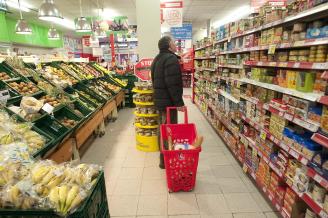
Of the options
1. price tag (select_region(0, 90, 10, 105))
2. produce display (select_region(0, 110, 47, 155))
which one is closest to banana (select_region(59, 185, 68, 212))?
produce display (select_region(0, 110, 47, 155))

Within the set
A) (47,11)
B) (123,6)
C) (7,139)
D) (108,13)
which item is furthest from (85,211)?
(108,13)

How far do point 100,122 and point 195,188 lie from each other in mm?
3078

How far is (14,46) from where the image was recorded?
492 inches

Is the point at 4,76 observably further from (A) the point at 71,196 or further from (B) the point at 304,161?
(B) the point at 304,161

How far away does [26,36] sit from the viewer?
12688 mm

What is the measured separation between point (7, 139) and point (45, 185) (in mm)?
1102

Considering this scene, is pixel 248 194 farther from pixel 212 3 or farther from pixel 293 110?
pixel 212 3

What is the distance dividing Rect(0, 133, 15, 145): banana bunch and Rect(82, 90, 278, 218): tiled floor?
4.48ft

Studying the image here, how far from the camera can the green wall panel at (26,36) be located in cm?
1066

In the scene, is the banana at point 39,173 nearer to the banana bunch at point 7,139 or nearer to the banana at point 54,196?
the banana at point 54,196

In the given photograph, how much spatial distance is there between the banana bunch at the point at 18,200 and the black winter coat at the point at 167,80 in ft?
7.92

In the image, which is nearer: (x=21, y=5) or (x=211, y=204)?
(x=211, y=204)

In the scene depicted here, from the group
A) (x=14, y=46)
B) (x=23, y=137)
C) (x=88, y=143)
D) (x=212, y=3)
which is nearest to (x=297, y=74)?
(x=23, y=137)

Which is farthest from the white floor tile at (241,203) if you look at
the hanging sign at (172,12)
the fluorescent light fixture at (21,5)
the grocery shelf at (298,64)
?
the fluorescent light fixture at (21,5)
